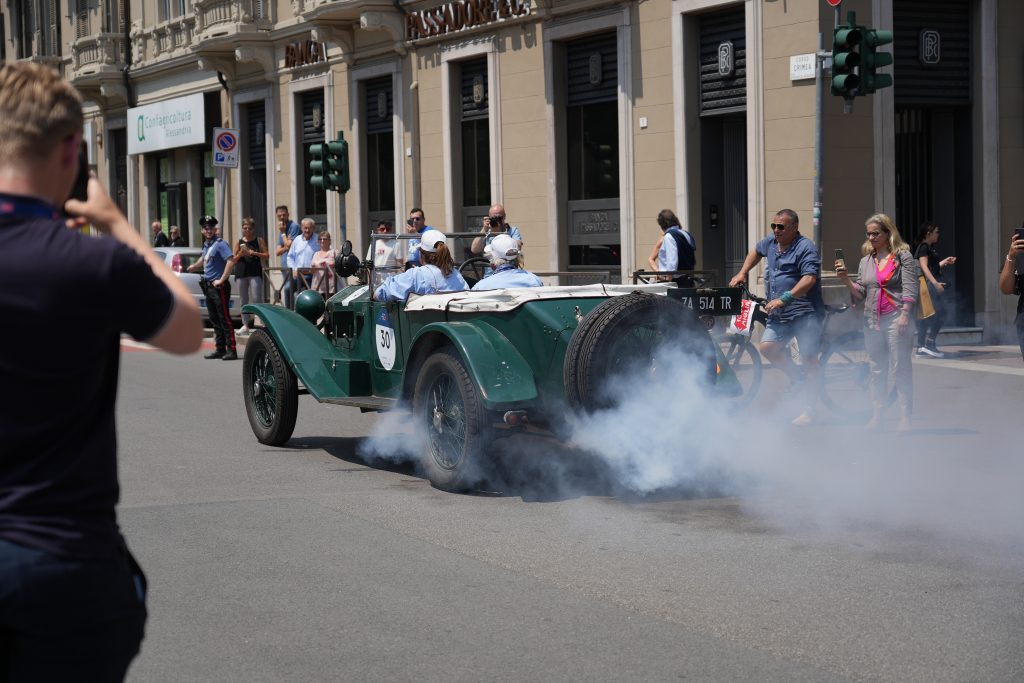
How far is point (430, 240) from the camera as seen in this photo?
973cm

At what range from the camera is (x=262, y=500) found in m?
8.35

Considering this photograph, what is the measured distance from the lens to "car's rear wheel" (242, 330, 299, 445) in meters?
10.2

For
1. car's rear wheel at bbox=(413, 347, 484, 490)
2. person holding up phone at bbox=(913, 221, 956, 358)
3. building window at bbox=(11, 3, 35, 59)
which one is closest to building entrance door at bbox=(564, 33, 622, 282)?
person holding up phone at bbox=(913, 221, 956, 358)

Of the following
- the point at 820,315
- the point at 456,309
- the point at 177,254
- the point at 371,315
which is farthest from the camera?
the point at 177,254

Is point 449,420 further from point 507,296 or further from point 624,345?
point 624,345

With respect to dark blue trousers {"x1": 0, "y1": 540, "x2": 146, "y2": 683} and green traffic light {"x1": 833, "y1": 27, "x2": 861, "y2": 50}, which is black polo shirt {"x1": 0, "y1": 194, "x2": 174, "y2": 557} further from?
green traffic light {"x1": 833, "y1": 27, "x2": 861, "y2": 50}

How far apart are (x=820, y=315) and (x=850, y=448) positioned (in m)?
1.48

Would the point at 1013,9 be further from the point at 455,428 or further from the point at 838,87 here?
the point at 455,428

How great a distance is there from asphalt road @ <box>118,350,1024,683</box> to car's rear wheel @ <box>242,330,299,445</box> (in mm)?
166

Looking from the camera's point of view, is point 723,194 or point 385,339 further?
point 723,194

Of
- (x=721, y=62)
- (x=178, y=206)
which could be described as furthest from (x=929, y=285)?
(x=178, y=206)

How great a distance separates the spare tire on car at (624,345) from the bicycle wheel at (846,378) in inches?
150

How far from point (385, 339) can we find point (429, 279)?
2.09ft

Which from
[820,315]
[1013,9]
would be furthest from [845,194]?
[820,315]
